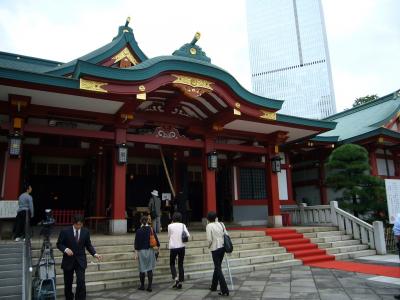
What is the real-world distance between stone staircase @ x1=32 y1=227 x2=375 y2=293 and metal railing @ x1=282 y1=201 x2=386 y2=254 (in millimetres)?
344

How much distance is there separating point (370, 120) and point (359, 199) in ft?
22.3

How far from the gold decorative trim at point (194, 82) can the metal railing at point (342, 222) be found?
22.8ft

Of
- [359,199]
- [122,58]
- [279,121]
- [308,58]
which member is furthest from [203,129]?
[308,58]

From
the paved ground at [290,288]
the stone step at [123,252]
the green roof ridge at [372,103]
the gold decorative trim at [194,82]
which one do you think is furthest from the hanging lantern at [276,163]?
the green roof ridge at [372,103]

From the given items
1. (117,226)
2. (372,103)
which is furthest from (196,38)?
(372,103)

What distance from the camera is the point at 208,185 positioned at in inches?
500

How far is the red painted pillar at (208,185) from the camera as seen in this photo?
12.5 metres

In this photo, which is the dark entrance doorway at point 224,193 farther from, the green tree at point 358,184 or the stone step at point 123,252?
the stone step at point 123,252

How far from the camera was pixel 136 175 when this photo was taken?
1478cm

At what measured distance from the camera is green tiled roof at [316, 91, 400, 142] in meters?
16.6

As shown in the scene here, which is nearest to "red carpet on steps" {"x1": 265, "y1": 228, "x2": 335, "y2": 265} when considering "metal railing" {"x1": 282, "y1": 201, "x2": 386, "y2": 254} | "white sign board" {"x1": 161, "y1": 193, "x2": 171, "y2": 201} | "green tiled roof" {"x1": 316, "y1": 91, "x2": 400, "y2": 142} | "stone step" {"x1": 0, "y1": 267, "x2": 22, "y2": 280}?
"metal railing" {"x1": 282, "y1": 201, "x2": 386, "y2": 254}

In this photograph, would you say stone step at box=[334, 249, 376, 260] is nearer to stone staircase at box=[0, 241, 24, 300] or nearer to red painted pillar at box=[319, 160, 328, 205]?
red painted pillar at box=[319, 160, 328, 205]

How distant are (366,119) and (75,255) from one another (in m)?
18.3

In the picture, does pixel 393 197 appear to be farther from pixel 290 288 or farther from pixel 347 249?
pixel 290 288
